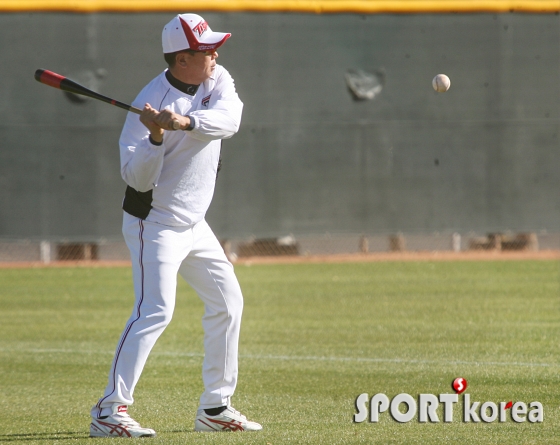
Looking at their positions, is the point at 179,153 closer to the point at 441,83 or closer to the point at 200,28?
the point at 200,28

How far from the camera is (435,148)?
51.5 ft

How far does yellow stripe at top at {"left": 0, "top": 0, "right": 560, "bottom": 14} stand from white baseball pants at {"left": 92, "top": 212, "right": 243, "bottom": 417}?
11.0 m

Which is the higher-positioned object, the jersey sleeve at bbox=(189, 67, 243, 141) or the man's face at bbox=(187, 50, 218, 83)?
the man's face at bbox=(187, 50, 218, 83)

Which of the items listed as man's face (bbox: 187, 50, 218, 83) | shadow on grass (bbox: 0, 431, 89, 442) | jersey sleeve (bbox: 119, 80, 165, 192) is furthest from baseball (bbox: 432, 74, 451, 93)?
shadow on grass (bbox: 0, 431, 89, 442)

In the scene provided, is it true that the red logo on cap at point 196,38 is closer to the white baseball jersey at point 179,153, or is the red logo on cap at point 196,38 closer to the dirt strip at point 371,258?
the white baseball jersey at point 179,153

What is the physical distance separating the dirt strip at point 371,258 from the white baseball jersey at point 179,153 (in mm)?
9938

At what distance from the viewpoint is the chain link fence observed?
607 inches

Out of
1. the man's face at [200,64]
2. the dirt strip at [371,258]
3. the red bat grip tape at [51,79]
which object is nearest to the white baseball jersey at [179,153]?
the man's face at [200,64]

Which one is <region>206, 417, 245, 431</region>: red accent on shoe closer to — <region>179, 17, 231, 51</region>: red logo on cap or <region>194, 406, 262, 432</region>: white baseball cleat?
<region>194, 406, 262, 432</region>: white baseball cleat

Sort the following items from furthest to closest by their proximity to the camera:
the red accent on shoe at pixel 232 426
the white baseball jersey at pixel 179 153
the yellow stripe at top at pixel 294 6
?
the yellow stripe at top at pixel 294 6 < the red accent on shoe at pixel 232 426 < the white baseball jersey at pixel 179 153

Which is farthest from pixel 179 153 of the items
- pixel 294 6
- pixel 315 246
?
pixel 294 6

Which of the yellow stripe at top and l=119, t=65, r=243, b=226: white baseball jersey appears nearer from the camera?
l=119, t=65, r=243, b=226: white baseball jersey

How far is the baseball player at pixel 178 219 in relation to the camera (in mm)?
4910

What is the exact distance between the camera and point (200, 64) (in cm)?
513
